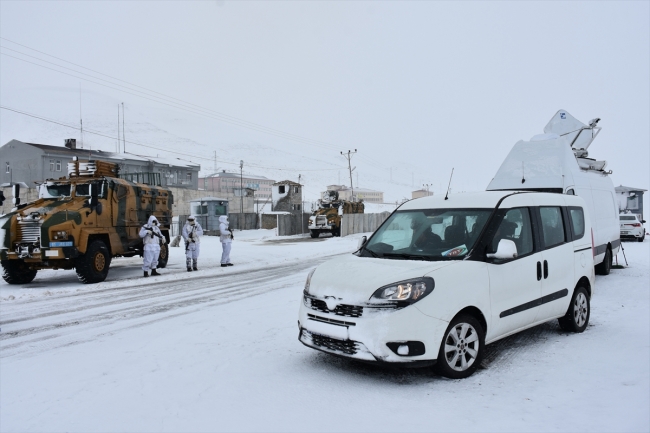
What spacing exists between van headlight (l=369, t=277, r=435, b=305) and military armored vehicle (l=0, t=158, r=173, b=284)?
A: 979cm

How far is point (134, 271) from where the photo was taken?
50.5 feet

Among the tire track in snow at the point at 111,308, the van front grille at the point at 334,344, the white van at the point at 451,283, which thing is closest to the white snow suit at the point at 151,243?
the tire track in snow at the point at 111,308

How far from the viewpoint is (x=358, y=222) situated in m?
36.5

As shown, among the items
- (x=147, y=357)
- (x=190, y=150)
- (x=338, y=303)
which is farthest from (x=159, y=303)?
(x=190, y=150)

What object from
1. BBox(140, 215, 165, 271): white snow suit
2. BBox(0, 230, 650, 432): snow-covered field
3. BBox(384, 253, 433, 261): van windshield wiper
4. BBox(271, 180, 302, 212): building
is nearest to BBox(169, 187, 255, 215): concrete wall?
BBox(271, 180, 302, 212): building

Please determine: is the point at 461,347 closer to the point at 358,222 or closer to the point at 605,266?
the point at 605,266

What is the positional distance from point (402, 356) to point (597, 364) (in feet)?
7.50

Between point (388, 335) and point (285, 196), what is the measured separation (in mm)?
50586

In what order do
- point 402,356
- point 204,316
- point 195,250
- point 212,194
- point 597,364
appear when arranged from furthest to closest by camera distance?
point 212,194
point 195,250
point 204,316
point 597,364
point 402,356

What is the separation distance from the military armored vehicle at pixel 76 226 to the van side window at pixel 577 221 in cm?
1059

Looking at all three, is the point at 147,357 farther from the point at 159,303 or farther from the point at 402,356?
the point at 159,303

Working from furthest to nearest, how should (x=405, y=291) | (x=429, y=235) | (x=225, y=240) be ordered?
(x=225, y=240), (x=429, y=235), (x=405, y=291)

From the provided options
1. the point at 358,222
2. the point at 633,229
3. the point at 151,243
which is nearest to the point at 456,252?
the point at 151,243

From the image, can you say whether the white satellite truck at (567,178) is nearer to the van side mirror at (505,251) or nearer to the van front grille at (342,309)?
the van side mirror at (505,251)
